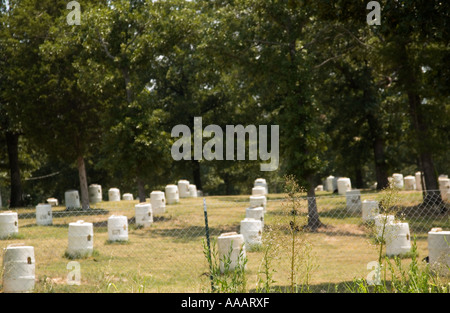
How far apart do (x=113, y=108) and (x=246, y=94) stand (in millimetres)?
7759

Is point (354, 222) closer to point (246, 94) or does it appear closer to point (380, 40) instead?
point (380, 40)

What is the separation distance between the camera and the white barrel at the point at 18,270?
34.8ft

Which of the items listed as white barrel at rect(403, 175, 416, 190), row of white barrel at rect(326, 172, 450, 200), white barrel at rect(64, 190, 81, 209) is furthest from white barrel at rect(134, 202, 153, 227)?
white barrel at rect(403, 175, 416, 190)

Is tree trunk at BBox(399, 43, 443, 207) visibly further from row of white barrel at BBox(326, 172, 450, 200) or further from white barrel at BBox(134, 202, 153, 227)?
white barrel at BBox(134, 202, 153, 227)

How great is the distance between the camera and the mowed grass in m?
11.1

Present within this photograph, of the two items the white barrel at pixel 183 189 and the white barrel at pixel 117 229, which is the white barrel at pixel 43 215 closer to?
the white barrel at pixel 117 229

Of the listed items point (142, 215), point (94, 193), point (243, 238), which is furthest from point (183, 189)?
point (243, 238)

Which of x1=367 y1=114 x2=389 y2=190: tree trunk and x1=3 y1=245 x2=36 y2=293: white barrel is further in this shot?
x1=367 y1=114 x2=389 y2=190: tree trunk

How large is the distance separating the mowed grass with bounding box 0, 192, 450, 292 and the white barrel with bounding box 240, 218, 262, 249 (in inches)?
12.6

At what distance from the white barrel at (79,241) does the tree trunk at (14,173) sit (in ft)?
56.7

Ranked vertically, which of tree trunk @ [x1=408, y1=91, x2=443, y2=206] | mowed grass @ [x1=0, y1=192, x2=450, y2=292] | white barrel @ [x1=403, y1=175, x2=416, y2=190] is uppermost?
tree trunk @ [x1=408, y1=91, x2=443, y2=206]

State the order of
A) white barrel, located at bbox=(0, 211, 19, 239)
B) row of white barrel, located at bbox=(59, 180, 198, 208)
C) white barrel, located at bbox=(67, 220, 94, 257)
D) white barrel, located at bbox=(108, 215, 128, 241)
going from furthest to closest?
row of white barrel, located at bbox=(59, 180, 198, 208), white barrel, located at bbox=(0, 211, 19, 239), white barrel, located at bbox=(108, 215, 128, 241), white barrel, located at bbox=(67, 220, 94, 257)

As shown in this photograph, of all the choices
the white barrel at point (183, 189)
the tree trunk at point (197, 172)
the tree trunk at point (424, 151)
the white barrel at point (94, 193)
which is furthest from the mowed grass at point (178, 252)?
the tree trunk at point (197, 172)

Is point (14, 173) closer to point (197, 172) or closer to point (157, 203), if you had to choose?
point (157, 203)
